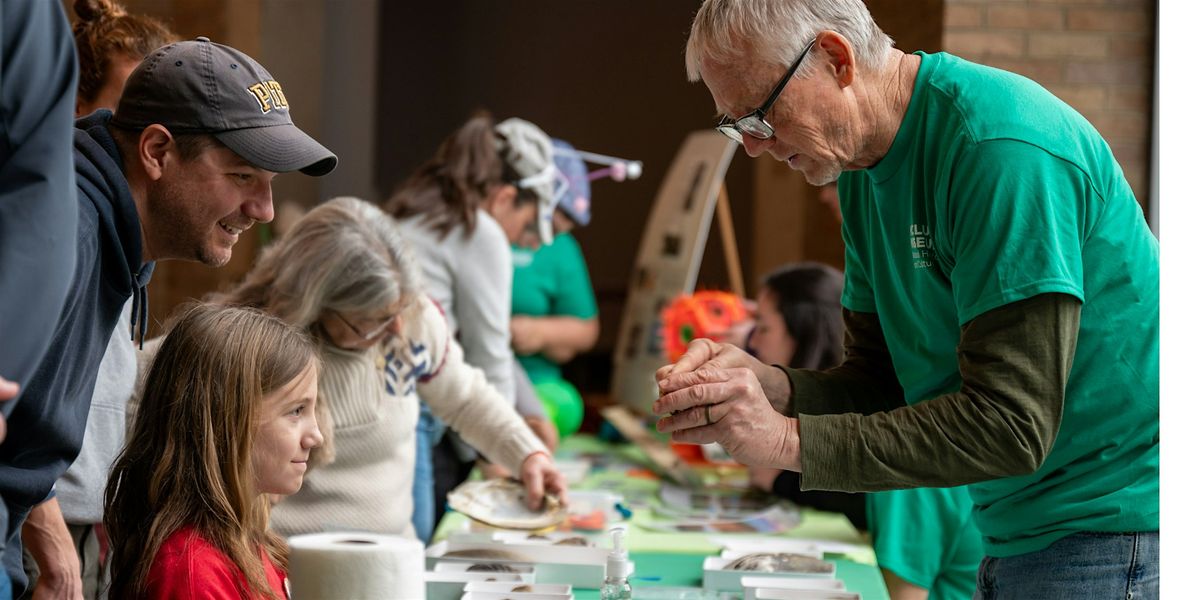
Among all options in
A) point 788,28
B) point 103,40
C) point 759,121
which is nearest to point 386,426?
point 103,40

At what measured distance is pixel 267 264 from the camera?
2.55m

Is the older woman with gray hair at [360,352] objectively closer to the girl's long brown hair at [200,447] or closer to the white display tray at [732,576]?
the girl's long brown hair at [200,447]

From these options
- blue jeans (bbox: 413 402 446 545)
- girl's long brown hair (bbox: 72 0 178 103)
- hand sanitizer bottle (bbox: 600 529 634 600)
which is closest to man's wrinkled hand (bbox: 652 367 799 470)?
hand sanitizer bottle (bbox: 600 529 634 600)

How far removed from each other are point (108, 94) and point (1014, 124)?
66.3 inches

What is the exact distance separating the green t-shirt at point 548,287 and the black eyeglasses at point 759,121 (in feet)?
9.43

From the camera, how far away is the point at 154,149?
1.56 m

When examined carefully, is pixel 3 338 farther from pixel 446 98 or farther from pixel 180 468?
pixel 446 98

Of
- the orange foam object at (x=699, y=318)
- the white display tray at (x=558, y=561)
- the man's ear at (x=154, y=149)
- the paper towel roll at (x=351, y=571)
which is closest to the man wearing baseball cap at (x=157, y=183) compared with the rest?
the man's ear at (x=154, y=149)

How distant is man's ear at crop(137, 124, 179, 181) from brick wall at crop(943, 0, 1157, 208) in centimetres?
328

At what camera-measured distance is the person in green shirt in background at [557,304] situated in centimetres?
451

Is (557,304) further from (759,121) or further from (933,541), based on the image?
(759,121)

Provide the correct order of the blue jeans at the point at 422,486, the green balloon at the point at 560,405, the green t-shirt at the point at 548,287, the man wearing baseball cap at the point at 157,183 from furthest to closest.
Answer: the green t-shirt at the point at 548,287 → the green balloon at the point at 560,405 → the blue jeans at the point at 422,486 → the man wearing baseball cap at the point at 157,183

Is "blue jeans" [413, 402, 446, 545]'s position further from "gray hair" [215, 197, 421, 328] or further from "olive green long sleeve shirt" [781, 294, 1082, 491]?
"olive green long sleeve shirt" [781, 294, 1082, 491]

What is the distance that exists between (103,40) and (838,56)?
1.46 metres
